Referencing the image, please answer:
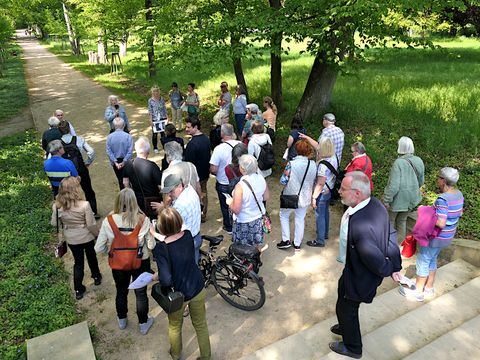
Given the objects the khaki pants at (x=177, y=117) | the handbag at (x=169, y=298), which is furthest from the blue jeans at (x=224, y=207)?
the khaki pants at (x=177, y=117)

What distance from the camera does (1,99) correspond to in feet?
56.0

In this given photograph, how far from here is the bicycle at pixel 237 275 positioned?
4711 mm

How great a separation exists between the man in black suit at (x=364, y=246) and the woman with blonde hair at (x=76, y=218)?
324cm

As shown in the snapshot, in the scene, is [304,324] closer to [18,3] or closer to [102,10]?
[102,10]

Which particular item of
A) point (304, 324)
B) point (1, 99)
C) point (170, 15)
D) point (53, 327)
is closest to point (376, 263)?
point (304, 324)

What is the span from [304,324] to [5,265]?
4.76 metres

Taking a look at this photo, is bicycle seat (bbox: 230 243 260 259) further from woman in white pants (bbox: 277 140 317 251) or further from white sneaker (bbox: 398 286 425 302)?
white sneaker (bbox: 398 286 425 302)

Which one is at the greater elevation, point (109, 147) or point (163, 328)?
point (109, 147)

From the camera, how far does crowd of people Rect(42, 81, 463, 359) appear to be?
136 inches

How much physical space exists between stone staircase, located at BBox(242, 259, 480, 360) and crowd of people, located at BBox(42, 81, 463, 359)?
0.21m

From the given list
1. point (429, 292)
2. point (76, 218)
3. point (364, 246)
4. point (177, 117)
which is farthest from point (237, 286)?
point (177, 117)

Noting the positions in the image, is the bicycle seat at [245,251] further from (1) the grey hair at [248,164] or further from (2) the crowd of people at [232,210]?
(1) the grey hair at [248,164]

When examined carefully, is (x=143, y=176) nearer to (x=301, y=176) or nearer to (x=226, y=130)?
(x=226, y=130)

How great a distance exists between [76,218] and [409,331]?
4260 millimetres
